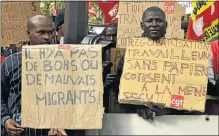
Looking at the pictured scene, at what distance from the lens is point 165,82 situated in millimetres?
3559

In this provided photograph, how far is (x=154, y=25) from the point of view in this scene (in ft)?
12.2

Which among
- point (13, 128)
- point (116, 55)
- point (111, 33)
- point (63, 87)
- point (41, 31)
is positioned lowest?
point (13, 128)

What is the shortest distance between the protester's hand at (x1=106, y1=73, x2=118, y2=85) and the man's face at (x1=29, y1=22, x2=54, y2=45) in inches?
20.4

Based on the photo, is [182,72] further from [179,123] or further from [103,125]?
[103,125]

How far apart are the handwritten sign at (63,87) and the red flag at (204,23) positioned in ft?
9.15

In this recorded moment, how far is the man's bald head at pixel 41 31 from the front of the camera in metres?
3.91

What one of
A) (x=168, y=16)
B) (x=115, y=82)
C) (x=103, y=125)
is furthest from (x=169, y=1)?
(x=103, y=125)

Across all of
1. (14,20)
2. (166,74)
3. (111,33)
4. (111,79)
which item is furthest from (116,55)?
(14,20)

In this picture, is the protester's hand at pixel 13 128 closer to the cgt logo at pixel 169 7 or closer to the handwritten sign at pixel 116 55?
the handwritten sign at pixel 116 55

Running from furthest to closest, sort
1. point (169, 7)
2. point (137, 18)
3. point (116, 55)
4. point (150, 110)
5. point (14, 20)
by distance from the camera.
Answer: point (14, 20) → point (169, 7) → point (137, 18) → point (116, 55) → point (150, 110)

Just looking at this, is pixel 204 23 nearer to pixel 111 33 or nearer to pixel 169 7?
pixel 169 7

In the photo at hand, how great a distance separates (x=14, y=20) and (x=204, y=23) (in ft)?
7.24

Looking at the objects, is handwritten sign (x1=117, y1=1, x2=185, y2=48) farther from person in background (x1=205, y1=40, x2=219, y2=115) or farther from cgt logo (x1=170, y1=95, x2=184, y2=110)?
cgt logo (x1=170, y1=95, x2=184, y2=110)

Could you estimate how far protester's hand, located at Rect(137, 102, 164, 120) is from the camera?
11.4 feet
